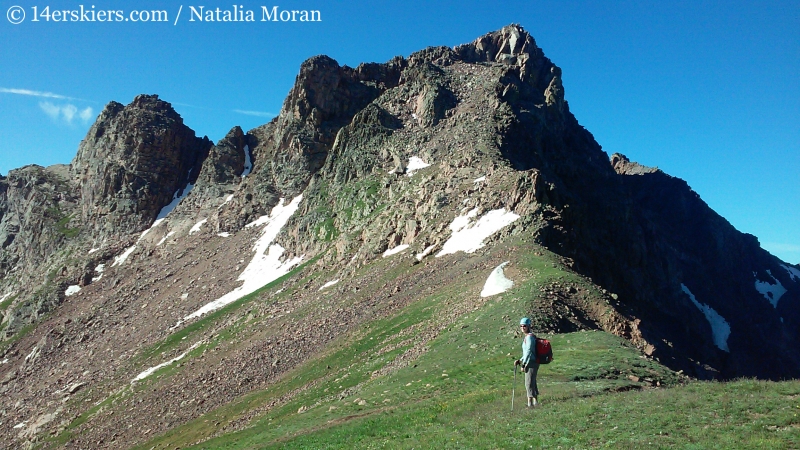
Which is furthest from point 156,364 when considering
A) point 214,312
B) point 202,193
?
point 202,193

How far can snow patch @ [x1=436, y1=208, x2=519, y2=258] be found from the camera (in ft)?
181

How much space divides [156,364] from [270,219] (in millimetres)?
49736

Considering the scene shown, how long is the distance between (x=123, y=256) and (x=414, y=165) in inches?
2944


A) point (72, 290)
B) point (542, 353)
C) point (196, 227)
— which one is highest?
point (196, 227)

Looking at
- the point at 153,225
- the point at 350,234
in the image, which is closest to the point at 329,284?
the point at 350,234

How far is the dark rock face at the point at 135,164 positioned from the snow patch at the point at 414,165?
3155 inches

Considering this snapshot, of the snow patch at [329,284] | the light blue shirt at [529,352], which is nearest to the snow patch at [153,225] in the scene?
the snow patch at [329,284]

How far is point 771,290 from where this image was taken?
15300cm

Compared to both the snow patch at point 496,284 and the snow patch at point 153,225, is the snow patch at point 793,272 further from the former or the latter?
the snow patch at point 153,225

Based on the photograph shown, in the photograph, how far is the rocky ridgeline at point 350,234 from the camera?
5284 centimetres

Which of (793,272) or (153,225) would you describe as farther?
(793,272)

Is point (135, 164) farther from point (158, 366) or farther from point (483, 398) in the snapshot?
point (483, 398)

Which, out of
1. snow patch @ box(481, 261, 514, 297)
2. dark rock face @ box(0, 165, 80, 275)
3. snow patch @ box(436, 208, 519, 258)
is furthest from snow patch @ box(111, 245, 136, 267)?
snow patch @ box(481, 261, 514, 297)

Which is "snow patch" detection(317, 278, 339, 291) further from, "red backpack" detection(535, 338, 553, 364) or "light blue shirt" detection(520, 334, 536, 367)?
"red backpack" detection(535, 338, 553, 364)
